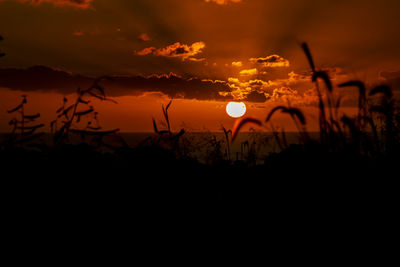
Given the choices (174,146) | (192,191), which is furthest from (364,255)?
(174,146)

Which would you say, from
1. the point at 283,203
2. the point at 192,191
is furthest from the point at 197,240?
the point at 283,203

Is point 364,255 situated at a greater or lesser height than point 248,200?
lesser

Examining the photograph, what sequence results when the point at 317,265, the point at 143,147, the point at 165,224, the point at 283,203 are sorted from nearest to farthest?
1. the point at 317,265
2. the point at 165,224
3. the point at 283,203
4. the point at 143,147

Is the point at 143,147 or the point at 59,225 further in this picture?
the point at 143,147

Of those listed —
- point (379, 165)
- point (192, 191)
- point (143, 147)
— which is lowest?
point (192, 191)

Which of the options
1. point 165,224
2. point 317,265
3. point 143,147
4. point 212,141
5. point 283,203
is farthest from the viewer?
point 212,141

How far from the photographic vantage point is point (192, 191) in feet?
9.12

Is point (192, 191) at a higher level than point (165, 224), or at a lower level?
higher

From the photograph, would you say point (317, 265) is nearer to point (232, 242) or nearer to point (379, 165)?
point (232, 242)

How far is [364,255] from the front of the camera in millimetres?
2035

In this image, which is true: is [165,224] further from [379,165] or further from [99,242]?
[379,165]

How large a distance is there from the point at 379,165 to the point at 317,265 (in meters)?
1.16

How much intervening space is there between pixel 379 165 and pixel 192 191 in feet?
5.47

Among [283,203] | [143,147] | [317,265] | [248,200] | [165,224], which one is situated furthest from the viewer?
[143,147]
